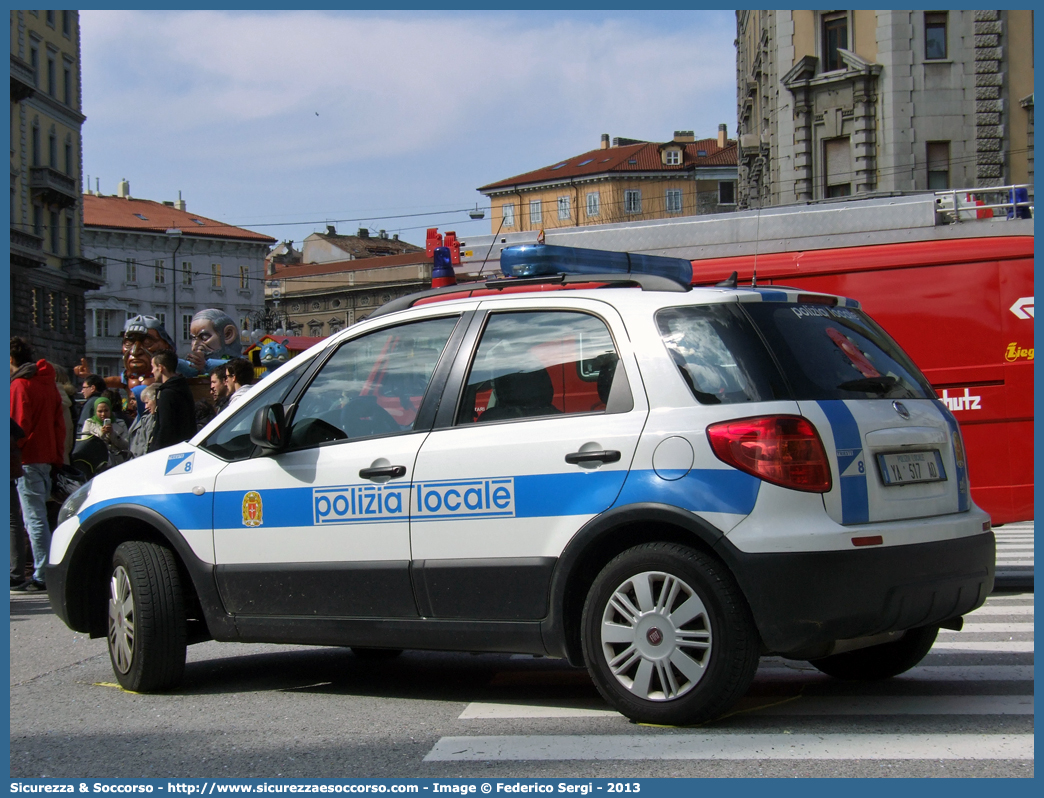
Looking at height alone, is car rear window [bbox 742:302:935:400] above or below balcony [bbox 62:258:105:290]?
below

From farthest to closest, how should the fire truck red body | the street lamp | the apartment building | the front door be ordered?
the street lamp → the apartment building → the fire truck red body → the front door

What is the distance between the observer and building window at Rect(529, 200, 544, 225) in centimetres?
9506

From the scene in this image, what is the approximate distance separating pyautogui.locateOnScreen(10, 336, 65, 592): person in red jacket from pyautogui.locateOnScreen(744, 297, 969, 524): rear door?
25.0 ft

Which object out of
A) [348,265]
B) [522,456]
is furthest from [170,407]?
[348,265]

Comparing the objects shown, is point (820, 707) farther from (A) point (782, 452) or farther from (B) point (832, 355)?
(B) point (832, 355)

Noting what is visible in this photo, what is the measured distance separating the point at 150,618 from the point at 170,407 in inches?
116

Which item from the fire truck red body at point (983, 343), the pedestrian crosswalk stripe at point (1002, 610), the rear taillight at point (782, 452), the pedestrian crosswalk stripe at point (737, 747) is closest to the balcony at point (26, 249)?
the fire truck red body at point (983, 343)

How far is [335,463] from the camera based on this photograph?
543 cm

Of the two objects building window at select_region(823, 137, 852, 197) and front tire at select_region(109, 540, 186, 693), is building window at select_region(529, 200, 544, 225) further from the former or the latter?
front tire at select_region(109, 540, 186, 693)

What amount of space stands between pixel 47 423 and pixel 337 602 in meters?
6.22

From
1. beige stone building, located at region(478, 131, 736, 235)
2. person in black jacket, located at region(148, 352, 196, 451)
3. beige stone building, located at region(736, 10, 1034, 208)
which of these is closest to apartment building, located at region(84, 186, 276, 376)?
beige stone building, located at region(478, 131, 736, 235)

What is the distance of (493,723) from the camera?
5.02 metres

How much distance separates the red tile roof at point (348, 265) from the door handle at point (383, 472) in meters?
99.4

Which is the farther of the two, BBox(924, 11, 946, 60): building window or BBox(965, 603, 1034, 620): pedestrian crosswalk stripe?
BBox(924, 11, 946, 60): building window
